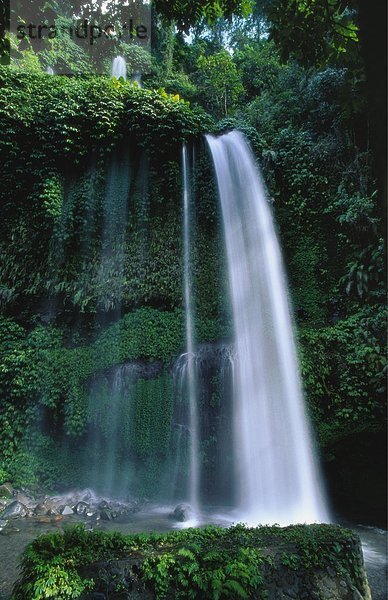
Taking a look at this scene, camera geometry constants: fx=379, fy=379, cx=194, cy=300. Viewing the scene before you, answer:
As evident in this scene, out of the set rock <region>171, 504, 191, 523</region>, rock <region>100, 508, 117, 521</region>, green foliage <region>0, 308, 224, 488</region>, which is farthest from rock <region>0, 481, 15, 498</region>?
rock <region>171, 504, 191, 523</region>

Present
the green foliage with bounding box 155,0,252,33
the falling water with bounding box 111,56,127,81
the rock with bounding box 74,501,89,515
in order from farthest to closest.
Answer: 1. the falling water with bounding box 111,56,127,81
2. the rock with bounding box 74,501,89,515
3. the green foliage with bounding box 155,0,252,33

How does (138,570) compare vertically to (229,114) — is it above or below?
below

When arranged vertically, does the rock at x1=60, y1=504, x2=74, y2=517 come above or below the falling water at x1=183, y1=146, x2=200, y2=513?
below

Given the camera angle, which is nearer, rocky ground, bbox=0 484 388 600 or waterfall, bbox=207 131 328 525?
rocky ground, bbox=0 484 388 600

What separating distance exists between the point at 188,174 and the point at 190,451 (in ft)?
25.9

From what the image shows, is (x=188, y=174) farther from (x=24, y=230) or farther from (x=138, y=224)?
(x=24, y=230)

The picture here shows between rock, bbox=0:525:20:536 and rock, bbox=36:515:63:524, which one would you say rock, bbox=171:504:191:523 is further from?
rock, bbox=0:525:20:536

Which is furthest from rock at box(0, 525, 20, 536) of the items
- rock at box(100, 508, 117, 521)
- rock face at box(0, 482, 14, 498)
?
rock face at box(0, 482, 14, 498)

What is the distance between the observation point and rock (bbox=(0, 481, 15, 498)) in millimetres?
7926

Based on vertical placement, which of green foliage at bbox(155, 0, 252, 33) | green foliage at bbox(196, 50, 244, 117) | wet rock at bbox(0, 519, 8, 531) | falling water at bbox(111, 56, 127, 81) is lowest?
wet rock at bbox(0, 519, 8, 531)

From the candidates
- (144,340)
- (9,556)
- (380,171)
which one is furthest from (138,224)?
(380,171)

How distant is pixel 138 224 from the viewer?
11562 mm

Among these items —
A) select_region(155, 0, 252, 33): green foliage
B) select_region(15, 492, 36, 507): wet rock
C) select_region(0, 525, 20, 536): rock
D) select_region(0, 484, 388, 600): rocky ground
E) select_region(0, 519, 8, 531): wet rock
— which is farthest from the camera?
select_region(15, 492, 36, 507): wet rock

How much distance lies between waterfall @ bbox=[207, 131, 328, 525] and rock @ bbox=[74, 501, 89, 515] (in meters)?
2.98
